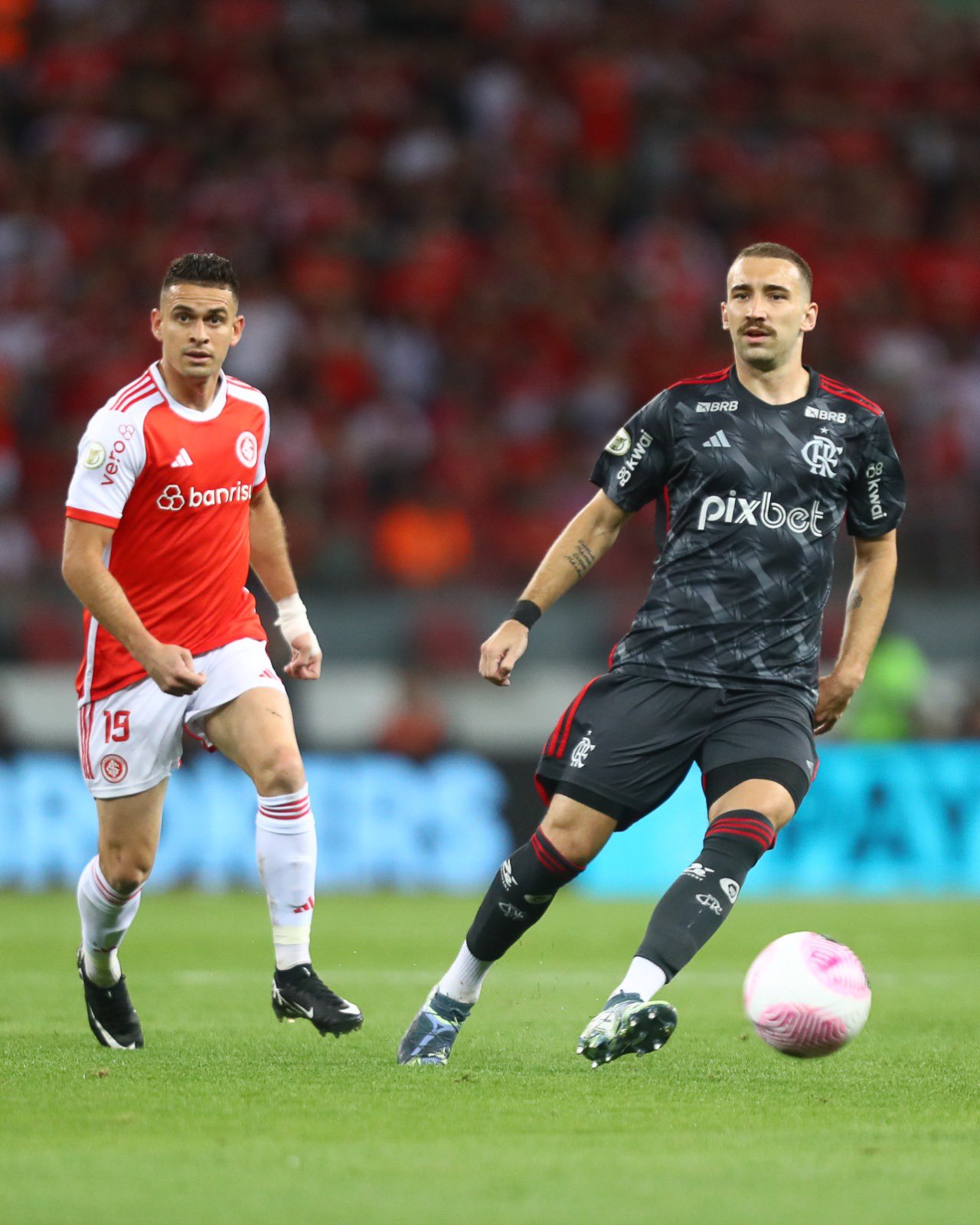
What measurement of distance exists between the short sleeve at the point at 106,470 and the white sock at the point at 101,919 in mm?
1138

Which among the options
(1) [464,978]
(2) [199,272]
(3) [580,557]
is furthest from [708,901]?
(2) [199,272]

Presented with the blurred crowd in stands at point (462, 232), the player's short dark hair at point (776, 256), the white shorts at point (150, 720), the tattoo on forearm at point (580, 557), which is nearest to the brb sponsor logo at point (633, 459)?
the tattoo on forearm at point (580, 557)

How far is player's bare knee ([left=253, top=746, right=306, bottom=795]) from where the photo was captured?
19.6 feet

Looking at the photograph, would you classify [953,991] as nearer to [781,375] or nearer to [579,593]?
[781,375]

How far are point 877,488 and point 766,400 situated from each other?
17.3 inches

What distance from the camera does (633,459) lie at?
5.75 meters

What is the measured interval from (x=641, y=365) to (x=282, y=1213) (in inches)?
515

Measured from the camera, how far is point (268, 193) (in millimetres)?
17266

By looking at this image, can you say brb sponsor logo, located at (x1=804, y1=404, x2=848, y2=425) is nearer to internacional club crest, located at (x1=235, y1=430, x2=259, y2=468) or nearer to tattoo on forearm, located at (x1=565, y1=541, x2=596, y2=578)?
tattoo on forearm, located at (x1=565, y1=541, x2=596, y2=578)

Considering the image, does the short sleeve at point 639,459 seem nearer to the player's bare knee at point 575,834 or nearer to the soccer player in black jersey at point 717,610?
the soccer player in black jersey at point 717,610

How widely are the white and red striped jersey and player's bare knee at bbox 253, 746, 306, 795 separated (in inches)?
17.3

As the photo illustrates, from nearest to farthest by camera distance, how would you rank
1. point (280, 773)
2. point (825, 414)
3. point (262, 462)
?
1. point (825, 414)
2. point (280, 773)
3. point (262, 462)

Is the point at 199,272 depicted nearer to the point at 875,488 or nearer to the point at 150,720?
the point at 150,720

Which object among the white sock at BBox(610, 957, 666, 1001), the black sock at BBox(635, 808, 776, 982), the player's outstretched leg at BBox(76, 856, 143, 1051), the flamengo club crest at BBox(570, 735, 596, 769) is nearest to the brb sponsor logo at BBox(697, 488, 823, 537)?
the flamengo club crest at BBox(570, 735, 596, 769)
